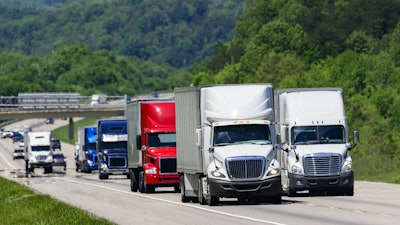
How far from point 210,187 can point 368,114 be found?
103 m

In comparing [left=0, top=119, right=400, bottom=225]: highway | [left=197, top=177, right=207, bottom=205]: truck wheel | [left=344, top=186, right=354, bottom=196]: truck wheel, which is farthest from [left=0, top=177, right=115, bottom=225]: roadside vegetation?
[left=344, top=186, right=354, bottom=196]: truck wheel

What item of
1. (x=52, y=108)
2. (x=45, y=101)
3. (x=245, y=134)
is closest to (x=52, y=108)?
(x=52, y=108)

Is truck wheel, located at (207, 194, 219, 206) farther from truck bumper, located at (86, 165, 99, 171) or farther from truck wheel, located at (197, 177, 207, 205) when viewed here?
truck bumper, located at (86, 165, 99, 171)

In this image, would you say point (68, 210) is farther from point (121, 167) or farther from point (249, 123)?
point (121, 167)

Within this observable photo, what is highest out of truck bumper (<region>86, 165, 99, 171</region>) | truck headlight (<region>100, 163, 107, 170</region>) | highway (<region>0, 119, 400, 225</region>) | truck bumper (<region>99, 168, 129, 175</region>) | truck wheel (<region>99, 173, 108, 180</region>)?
truck bumper (<region>86, 165, 99, 171</region>)

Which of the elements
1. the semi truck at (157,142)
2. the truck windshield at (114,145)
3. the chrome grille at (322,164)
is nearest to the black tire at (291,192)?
the chrome grille at (322,164)

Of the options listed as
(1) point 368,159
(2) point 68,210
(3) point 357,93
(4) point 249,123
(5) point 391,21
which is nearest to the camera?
(2) point 68,210

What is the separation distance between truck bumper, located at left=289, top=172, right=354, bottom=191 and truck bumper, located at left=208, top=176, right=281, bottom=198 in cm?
497

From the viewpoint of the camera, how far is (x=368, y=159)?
86250mm

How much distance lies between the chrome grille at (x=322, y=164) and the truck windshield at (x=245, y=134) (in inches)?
168

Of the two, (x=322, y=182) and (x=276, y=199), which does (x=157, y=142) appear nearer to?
(x=322, y=182)

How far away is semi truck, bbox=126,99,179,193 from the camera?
5244 centimetres

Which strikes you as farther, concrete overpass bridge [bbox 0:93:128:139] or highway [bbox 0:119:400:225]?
concrete overpass bridge [bbox 0:93:128:139]

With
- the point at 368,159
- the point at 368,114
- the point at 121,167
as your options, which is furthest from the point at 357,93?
the point at 121,167
